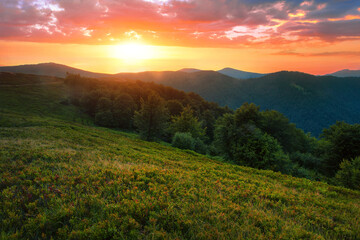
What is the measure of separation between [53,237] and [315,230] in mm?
7103

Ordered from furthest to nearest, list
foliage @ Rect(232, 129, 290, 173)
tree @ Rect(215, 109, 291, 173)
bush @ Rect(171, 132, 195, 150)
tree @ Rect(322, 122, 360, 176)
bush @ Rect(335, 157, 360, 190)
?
bush @ Rect(171, 132, 195, 150)
tree @ Rect(322, 122, 360, 176)
tree @ Rect(215, 109, 291, 173)
foliage @ Rect(232, 129, 290, 173)
bush @ Rect(335, 157, 360, 190)

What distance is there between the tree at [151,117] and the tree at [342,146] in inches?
1393

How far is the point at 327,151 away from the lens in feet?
113

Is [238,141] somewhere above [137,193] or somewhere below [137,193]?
below

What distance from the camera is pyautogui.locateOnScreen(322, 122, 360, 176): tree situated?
104 ft

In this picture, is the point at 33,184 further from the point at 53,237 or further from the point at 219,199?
the point at 219,199

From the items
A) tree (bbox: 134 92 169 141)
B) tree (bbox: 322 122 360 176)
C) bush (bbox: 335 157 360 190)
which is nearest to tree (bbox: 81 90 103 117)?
tree (bbox: 134 92 169 141)

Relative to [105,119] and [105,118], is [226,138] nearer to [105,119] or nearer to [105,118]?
[105,118]

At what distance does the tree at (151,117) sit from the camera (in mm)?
44062

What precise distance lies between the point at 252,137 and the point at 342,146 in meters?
21.0

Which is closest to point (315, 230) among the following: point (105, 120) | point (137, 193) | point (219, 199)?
point (219, 199)

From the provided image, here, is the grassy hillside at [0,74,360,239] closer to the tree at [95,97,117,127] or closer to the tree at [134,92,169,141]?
the tree at [134,92,169,141]

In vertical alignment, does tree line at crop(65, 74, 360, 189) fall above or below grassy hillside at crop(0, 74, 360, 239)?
below

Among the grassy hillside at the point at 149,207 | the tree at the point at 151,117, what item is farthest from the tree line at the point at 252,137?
the grassy hillside at the point at 149,207
